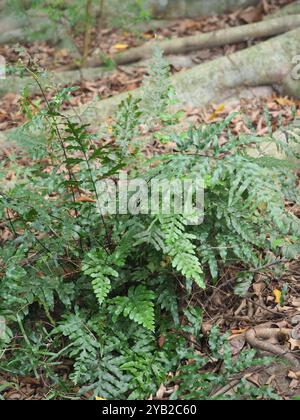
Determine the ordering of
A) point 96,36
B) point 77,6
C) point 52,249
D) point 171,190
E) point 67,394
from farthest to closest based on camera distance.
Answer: point 96,36, point 77,6, point 52,249, point 67,394, point 171,190

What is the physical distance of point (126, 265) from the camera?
10.4ft

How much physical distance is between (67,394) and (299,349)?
122 cm

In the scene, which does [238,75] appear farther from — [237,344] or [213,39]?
[237,344]

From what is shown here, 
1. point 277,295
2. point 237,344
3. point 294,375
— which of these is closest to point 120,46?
point 277,295

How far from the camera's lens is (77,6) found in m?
5.79

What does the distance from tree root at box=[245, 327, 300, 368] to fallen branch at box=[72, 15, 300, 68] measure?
3.93m

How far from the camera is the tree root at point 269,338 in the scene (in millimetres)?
2792

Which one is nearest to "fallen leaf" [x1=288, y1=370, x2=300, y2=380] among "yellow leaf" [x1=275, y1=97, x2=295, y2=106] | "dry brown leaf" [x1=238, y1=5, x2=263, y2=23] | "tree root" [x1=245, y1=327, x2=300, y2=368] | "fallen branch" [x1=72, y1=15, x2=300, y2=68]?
"tree root" [x1=245, y1=327, x2=300, y2=368]

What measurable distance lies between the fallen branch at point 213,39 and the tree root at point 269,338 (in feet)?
12.9

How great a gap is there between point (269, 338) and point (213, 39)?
13.7 feet

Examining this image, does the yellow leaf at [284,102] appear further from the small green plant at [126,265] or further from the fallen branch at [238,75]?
the small green plant at [126,265]

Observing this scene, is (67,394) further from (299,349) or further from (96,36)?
(96,36)

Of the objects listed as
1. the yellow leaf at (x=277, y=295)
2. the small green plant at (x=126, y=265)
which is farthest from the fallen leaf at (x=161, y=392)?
the yellow leaf at (x=277, y=295)

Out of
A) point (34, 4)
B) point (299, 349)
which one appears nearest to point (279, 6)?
point (34, 4)
